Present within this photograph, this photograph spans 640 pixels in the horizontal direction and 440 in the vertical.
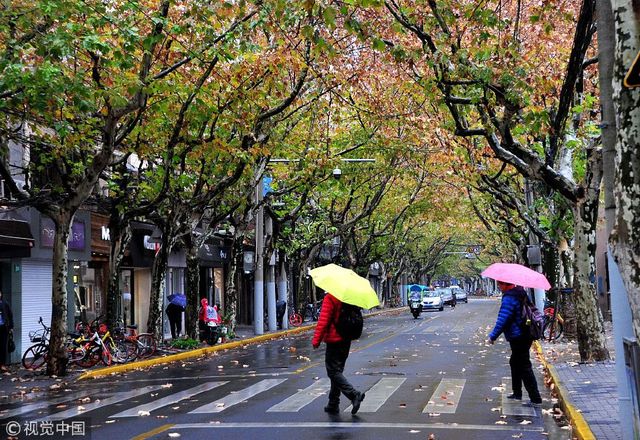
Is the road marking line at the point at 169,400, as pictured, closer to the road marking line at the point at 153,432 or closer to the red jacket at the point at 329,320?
the road marking line at the point at 153,432

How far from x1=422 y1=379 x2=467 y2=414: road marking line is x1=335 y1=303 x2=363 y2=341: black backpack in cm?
163

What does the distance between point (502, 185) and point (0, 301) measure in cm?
1642

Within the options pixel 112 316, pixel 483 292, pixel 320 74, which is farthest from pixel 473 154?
pixel 483 292

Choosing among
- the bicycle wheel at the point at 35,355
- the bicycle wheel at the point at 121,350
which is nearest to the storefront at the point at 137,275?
the bicycle wheel at the point at 121,350

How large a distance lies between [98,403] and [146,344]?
343 inches

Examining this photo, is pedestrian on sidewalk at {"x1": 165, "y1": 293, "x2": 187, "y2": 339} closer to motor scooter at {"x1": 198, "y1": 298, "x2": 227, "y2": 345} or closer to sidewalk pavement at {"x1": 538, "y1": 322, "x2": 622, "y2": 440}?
motor scooter at {"x1": 198, "y1": 298, "x2": 227, "y2": 345}

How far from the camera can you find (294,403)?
12.0 meters

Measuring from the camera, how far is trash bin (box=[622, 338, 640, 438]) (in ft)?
21.4

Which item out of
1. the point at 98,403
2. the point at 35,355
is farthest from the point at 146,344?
the point at 98,403

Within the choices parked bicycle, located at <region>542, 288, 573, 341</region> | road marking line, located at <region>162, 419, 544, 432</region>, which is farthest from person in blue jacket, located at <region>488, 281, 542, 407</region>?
parked bicycle, located at <region>542, 288, 573, 341</region>

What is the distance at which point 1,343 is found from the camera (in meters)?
19.5

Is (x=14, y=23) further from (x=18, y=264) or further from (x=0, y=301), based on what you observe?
(x=18, y=264)

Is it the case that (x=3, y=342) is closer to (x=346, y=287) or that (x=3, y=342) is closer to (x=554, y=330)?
(x=346, y=287)

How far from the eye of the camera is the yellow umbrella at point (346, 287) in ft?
33.2
